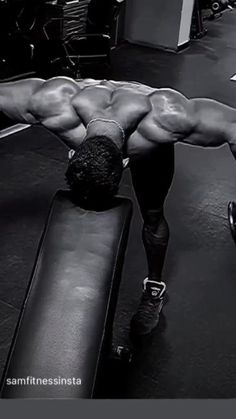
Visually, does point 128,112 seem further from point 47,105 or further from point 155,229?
point 155,229

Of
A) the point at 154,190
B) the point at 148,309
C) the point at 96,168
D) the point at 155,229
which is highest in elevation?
the point at 96,168

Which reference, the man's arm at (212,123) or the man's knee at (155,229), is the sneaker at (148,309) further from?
the man's arm at (212,123)

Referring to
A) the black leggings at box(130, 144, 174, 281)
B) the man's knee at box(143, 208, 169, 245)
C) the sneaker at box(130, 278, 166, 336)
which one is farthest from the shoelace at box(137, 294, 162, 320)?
the man's knee at box(143, 208, 169, 245)

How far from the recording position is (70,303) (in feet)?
3.95

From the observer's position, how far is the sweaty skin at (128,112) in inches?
57.4

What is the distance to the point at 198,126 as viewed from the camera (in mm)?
1461

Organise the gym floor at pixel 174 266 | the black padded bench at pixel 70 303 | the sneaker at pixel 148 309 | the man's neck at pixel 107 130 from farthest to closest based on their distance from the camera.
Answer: the sneaker at pixel 148 309, the gym floor at pixel 174 266, the man's neck at pixel 107 130, the black padded bench at pixel 70 303

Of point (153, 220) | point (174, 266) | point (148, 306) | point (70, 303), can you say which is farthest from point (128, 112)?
point (174, 266)

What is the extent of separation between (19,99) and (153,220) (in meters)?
0.61

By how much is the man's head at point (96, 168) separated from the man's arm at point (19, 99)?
0.38 metres

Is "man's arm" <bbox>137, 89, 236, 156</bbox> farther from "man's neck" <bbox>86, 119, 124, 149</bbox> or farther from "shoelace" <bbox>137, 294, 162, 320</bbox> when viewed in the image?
"shoelace" <bbox>137, 294, 162, 320</bbox>

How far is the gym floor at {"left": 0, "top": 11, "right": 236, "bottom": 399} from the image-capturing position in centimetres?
175

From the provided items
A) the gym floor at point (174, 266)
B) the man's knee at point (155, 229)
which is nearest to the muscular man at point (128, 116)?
the man's knee at point (155, 229)

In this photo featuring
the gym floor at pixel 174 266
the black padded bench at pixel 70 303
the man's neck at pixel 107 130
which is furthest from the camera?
the gym floor at pixel 174 266
